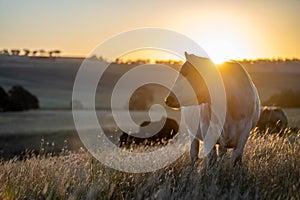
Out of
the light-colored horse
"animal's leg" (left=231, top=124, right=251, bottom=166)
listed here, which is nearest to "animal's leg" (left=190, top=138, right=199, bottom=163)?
the light-colored horse

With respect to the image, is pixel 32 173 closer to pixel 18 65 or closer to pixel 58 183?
pixel 58 183

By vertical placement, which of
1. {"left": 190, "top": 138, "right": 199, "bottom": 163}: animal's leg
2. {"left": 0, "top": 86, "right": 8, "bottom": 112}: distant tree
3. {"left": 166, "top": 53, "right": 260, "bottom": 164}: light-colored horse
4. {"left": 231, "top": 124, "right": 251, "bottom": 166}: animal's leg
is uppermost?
{"left": 166, "top": 53, "right": 260, "bottom": 164}: light-colored horse

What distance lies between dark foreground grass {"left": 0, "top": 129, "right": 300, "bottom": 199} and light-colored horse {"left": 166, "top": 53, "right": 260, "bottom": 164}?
2.05ft

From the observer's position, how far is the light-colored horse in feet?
25.4

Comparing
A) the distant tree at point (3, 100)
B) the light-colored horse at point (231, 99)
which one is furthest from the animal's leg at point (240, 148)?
the distant tree at point (3, 100)

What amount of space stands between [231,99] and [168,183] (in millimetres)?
2252

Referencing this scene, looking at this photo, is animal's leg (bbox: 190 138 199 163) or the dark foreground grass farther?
animal's leg (bbox: 190 138 199 163)

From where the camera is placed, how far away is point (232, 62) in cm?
853

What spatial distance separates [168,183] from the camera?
637 centimetres

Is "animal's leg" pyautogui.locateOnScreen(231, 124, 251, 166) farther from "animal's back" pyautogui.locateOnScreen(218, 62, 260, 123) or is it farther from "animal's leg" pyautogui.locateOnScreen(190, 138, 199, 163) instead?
"animal's leg" pyautogui.locateOnScreen(190, 138, 199, 163)

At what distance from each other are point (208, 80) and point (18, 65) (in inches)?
3189

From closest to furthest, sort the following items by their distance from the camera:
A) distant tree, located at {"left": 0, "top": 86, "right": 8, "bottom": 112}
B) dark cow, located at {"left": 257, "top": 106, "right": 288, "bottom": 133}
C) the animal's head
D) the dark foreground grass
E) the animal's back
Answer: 1. the dark foreground grass
2. the animal's head
3. the animal's back
4. dark cow, located at {"left": 257, "top": 106, "right": 288, "bottom": 133}
5. distant tree, located at {"left": 0, "top": 86, "right": 8, "bottom": 112}

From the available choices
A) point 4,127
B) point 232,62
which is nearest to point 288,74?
point 4,127

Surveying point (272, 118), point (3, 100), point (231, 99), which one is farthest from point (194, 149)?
point (3, 100)
